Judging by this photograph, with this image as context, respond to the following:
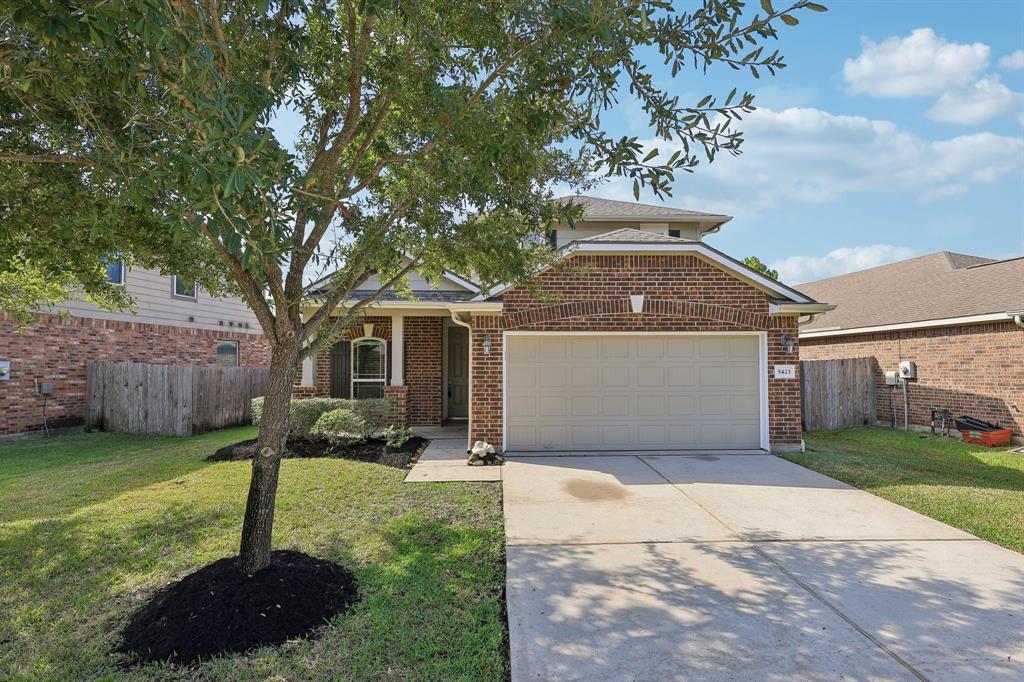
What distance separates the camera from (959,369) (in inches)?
480

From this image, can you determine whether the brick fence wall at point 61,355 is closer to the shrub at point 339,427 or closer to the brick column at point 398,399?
the shrub at point 339,427

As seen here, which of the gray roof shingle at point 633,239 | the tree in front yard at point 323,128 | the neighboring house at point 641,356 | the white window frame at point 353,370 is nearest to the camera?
the tree in front yard at point 323,128

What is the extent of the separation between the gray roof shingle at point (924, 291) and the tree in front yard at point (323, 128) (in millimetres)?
11231

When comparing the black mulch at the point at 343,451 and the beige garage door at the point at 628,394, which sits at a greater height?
the beige garage door at the point at 628,394

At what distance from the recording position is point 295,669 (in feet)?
10.7

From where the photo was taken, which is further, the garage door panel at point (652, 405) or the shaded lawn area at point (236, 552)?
the garage door panel at point (652, 405)

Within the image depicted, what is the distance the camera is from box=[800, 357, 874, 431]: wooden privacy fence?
42.9 feet

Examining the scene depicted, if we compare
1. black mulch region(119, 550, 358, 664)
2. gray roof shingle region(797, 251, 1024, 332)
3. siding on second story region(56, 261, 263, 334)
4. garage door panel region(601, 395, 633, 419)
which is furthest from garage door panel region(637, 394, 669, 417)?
siding on second story region(56, 261, 263, 334)

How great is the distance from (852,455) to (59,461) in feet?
46.2

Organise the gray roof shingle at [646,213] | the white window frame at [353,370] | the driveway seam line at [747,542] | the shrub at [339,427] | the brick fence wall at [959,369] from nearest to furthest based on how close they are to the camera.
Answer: the driveway seam line at [747,542], the shrub at [339,427], the brick fence wall at [959,369], the white window frame at [353,370], the gray roof shingle at [646,213]

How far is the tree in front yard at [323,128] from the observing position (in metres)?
2.93

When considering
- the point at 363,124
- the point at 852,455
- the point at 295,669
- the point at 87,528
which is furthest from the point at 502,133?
the point at 852,455

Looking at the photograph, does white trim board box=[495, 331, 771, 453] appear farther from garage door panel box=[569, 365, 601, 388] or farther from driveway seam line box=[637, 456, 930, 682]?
driveway seam line box=[637, 456, 930, 682]

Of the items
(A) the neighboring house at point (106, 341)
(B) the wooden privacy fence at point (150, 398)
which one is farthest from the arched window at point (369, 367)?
(B) the wooden privacy fence at point (150, 398)
